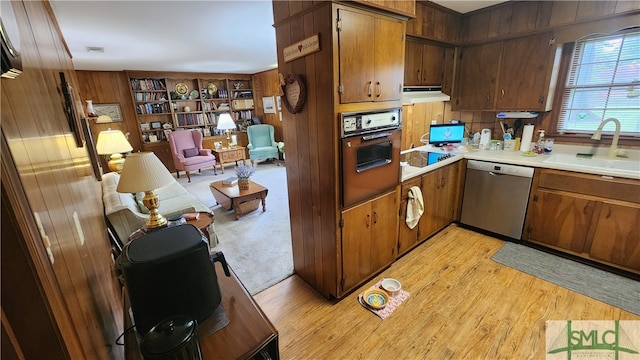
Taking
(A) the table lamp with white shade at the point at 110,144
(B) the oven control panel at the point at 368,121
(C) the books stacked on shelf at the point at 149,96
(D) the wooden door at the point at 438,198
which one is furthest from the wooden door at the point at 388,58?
(C) the books stacked on shelf at the point at 149,96

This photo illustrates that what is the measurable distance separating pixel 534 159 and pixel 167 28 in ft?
13.2

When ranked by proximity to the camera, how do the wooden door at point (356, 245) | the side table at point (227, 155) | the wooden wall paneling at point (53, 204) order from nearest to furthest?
1. the wooden wall paneling at point (53, 204)
2. the wooden door at point (356, 245)
3. the side table at point (227, 155)

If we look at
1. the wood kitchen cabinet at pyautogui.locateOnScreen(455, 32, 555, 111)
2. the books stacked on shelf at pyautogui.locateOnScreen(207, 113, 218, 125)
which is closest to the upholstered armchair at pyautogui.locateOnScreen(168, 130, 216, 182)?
the books stacked on shelf at pyautogui.locateOnScreen(207, 113, 218, 125)

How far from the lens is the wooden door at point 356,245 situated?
1.96 metres

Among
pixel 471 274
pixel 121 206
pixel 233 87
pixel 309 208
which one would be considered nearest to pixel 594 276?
pixel 471 274

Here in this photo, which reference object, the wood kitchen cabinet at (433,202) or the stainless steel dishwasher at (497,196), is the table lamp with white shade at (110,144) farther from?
the stainless steel dishwasher at (497,196)

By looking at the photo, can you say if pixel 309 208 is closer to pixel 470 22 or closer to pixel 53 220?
pixel 53 220

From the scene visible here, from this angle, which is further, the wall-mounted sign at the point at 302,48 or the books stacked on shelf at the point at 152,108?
the books stacked on shelf at the point at 152,108

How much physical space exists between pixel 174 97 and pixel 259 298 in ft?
19.7

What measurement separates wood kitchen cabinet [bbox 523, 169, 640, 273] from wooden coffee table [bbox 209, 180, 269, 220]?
10.5 ft

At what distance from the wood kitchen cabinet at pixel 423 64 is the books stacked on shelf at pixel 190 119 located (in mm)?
5769

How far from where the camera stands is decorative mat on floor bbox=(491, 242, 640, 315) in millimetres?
2027

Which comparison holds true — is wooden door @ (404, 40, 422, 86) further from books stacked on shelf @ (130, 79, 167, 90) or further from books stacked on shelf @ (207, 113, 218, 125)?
books stacked on shelf @ (130, 79, 167, 90)

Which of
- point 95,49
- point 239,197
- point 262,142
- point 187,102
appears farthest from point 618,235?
point 187,102
